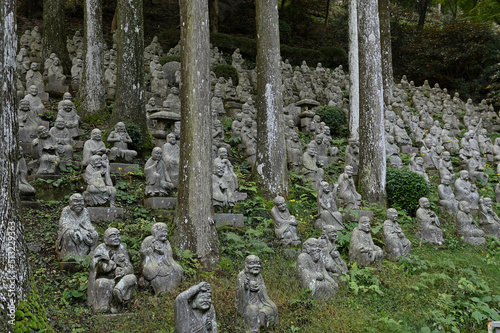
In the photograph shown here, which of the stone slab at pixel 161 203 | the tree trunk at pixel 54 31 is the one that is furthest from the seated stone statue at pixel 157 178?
the tree trunk at pixel 54 31

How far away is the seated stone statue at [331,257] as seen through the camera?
334 inches

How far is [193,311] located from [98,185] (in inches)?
174

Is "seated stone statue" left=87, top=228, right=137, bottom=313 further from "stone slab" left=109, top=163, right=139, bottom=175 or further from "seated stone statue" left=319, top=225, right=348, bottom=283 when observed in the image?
"stone slab" left=109, top=163, right=139, bottom=175

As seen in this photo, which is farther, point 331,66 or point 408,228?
point 331,66

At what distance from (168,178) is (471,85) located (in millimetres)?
23478

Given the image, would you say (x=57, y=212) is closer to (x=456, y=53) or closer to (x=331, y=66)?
(x=331, y=66)

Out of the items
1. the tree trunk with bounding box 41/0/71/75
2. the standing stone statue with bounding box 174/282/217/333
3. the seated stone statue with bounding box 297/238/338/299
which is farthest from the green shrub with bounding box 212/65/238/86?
the standing stone statue with bounding box 174/282/217/333

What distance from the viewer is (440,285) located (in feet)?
28.5

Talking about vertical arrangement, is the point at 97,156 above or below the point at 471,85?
below

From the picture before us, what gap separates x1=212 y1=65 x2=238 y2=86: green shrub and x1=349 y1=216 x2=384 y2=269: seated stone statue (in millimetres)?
14049

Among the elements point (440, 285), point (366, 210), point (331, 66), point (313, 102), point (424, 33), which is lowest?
point (440, 285)

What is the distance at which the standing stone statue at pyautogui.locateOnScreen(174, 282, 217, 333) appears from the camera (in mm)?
6137

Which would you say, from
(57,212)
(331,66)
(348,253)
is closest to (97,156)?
(57,212)

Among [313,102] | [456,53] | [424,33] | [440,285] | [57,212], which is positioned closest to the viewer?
[440,285]
